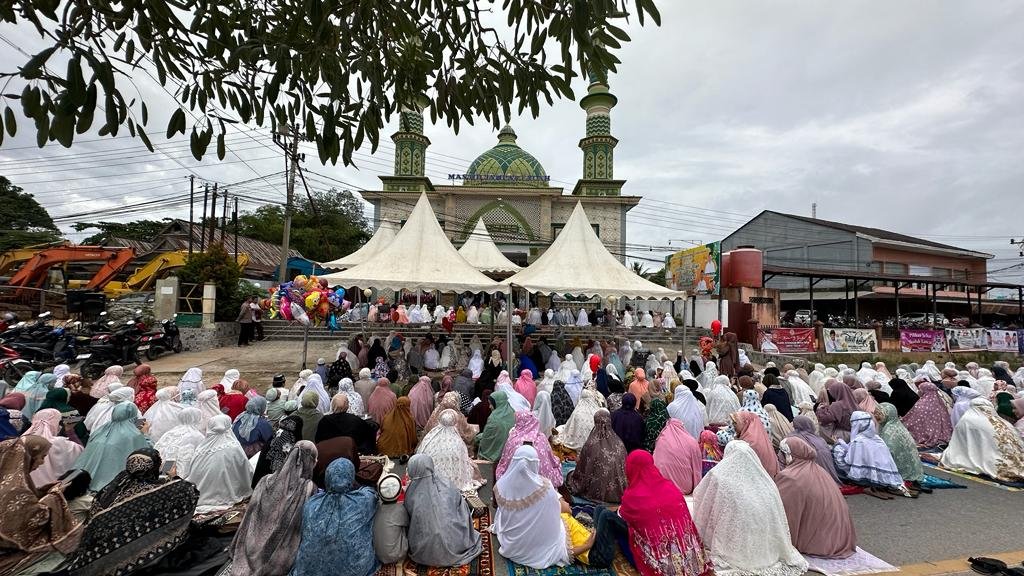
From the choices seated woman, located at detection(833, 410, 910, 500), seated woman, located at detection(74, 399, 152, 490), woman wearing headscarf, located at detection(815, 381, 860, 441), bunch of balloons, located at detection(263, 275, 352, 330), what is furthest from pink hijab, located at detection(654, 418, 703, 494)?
bunch of balloons, located at detection(263, 275, 352, 330)

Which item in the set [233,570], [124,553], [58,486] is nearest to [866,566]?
[233,570]

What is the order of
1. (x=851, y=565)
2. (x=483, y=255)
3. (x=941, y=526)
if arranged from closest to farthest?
(x=851, y=565), (x=941, y=526), (x=483, y=255)

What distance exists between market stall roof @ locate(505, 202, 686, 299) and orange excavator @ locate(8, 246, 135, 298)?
16.2 metres

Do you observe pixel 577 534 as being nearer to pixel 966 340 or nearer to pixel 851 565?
pixel 851 565

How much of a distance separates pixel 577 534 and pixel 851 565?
7.16 feet

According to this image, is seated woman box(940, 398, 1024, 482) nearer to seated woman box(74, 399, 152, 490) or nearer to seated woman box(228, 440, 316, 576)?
seated woman box(228, 440, 316, 576)

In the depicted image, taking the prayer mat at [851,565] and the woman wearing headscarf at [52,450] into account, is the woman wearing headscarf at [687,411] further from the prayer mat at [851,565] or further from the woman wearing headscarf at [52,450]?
the woman wearing headscarf at [52,450]

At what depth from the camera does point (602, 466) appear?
4.75 m

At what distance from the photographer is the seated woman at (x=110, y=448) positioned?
4418mm

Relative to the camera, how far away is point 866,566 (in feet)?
11.6

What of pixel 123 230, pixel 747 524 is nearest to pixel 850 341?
pixel 747 524

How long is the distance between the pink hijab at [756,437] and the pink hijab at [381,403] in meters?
4.51

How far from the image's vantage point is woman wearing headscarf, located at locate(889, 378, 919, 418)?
7.16 m

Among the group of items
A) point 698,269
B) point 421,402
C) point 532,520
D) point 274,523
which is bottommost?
point 532,520
